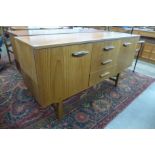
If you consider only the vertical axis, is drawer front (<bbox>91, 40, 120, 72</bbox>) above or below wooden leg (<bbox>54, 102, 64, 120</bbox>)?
above

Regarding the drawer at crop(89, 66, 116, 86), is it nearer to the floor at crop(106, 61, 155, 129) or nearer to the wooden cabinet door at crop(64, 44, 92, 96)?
the wooden cabinet door at crop(64, 44, 92, 96)

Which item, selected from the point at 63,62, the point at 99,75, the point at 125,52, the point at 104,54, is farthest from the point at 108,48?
the point at 63,62

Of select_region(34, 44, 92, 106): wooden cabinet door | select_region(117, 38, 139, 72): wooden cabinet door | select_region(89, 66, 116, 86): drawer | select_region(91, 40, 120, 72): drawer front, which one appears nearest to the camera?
select_region(34, 44, 92, 106): wooden cabinet door

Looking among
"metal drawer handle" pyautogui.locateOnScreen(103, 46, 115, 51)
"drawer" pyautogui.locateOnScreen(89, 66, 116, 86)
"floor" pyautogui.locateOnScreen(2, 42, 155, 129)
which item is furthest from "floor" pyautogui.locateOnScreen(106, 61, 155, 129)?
"metal drawer handle" pyautogui.locateOnScreen(103, 46, 115, 51)

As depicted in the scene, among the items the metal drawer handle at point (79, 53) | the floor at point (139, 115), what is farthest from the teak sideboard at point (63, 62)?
the floor at point (139, 115)

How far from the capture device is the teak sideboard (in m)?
0.82

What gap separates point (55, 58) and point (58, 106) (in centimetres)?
49

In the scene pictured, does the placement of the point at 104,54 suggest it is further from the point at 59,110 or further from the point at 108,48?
the point at 59,110

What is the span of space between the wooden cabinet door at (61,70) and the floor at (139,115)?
52 centimetres

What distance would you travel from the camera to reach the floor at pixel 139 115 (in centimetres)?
123

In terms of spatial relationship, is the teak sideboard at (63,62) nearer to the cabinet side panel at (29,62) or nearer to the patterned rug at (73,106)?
the cabinet side panel at (29,62)

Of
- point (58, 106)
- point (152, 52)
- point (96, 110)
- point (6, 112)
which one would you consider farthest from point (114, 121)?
point (152, 52)

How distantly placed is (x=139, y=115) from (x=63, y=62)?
3.22ft

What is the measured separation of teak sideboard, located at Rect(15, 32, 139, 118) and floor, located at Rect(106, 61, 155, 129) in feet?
1.44
